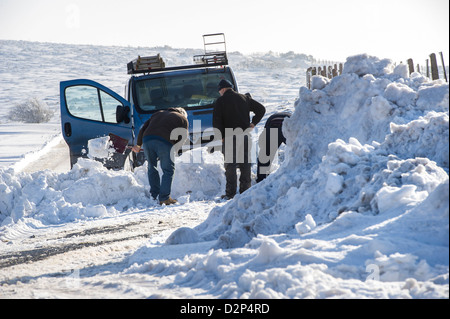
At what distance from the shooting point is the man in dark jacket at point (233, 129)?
904 centimetres

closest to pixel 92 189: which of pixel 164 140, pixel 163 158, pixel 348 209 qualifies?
pixel 163 158

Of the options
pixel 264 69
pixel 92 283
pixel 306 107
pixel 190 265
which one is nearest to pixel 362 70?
pixel 306 107

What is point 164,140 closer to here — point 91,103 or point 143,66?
point 91,103

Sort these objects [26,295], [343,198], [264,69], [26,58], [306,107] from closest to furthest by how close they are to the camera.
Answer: [26,295] < [343,198] < [306,107] < [264,69] < [26,58]

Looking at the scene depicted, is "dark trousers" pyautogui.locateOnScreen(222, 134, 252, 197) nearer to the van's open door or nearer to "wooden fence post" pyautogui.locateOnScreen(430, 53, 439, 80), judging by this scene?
the van's open door

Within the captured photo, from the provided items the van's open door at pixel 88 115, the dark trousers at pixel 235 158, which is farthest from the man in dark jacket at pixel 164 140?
the van's open door at pixel 88 115

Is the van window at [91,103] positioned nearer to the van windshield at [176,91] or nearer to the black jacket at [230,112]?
the van windshield at [176,91]

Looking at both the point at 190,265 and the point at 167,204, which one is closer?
the point at 190,265

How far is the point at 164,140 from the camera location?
9312 millimetres

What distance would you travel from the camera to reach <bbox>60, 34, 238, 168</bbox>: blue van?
35.4 ft

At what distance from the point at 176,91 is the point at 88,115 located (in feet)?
5.01

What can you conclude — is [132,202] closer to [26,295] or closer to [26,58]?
[26,295]

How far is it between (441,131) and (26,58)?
70.1 meters

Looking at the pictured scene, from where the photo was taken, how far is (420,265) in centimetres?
342
